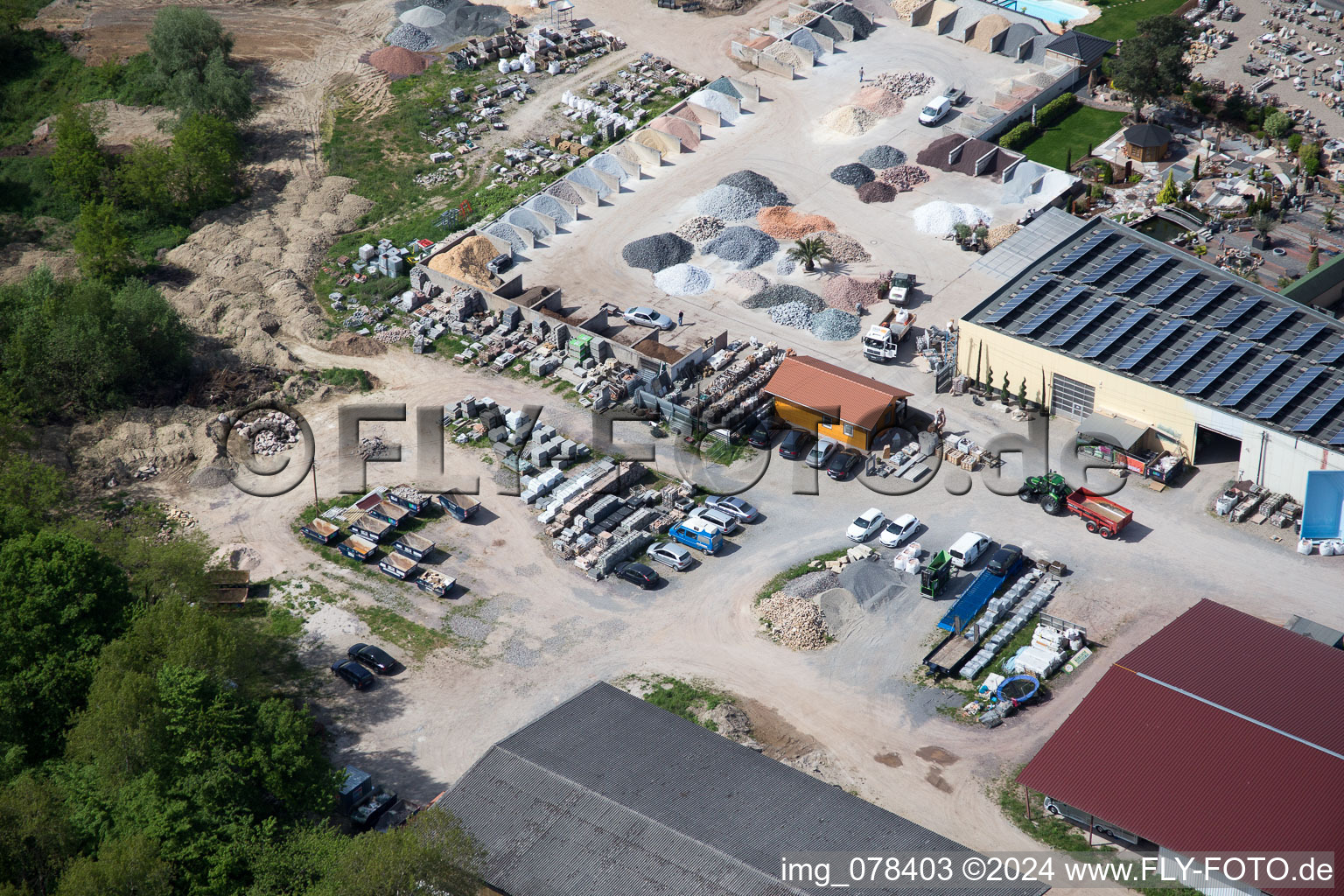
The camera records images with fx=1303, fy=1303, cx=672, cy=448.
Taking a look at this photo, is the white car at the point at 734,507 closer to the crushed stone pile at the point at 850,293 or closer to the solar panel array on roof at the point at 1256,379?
the crushed stone pile at the point at 850,293

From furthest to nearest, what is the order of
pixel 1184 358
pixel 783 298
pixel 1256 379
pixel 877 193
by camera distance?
pixel 877 193 → pixel 783 298 → pixel 1184 358 → pixel 1256 379

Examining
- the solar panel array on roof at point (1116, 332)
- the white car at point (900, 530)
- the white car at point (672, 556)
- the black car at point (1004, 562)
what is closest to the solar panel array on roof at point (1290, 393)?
the solar panel array on roof at point (1116, 332)

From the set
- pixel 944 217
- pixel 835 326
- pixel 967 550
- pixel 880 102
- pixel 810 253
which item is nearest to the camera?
pixel 967 550

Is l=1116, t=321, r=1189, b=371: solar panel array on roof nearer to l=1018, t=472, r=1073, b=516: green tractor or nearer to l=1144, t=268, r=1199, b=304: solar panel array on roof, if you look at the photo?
l=1144, t=268, r=1199, b=304: solar panel array on roof

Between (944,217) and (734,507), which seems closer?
(734,507)

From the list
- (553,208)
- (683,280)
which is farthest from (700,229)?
(553,208)

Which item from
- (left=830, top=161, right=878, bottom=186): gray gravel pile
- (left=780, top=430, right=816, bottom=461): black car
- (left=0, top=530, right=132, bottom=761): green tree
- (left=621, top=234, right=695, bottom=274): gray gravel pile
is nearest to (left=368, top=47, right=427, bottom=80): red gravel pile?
(left=621, top=234, right=695, bottom=274): gray gravel pile

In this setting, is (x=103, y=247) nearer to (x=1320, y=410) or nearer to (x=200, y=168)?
(x=200, y=168)
